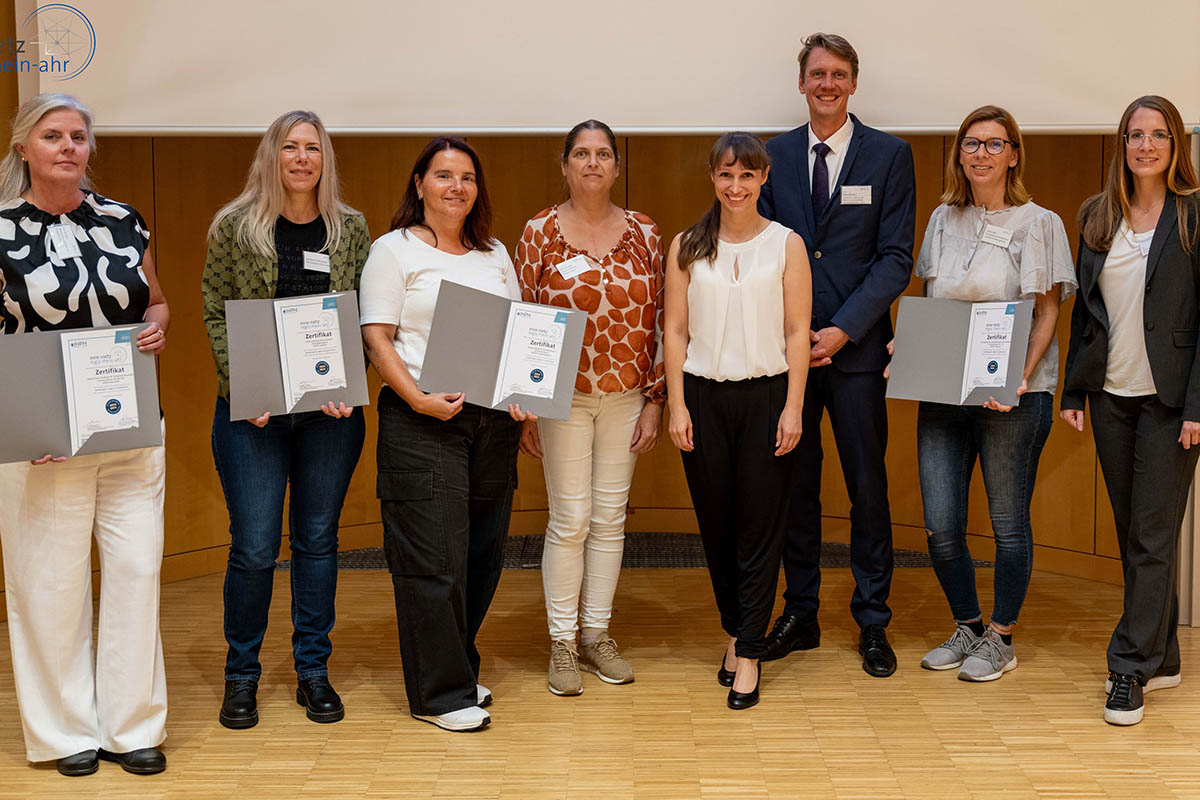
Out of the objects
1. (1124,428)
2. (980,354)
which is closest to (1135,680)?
(1124,428)

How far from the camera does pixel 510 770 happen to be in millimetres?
2811

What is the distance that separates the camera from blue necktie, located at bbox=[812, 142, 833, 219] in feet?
11.3

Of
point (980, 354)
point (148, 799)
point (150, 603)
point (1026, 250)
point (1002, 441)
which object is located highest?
point (1026, 250)

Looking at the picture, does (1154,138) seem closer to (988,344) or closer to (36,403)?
(988,344)

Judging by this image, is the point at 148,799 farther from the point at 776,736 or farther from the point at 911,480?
the point at 911,480

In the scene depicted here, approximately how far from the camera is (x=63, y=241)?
106 inches

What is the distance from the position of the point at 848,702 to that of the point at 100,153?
3667 mm

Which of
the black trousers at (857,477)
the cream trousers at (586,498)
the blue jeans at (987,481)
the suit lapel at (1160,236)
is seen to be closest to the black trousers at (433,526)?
the cream trousers at (586,498)

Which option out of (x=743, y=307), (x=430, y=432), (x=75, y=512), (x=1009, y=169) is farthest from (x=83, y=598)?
(x=1009, y=169)

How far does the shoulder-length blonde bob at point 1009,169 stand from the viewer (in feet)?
10.6

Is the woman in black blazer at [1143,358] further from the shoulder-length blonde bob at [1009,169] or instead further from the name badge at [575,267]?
the name badge at [575,267]

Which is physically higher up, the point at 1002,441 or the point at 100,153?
the point at 100,153

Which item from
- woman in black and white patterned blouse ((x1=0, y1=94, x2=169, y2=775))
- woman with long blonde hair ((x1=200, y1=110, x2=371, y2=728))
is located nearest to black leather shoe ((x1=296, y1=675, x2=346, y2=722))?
woman with long blonde hair ((x1=200, y1=110, x2=371, y2=728))

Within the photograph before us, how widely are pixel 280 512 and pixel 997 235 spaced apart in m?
2.29
